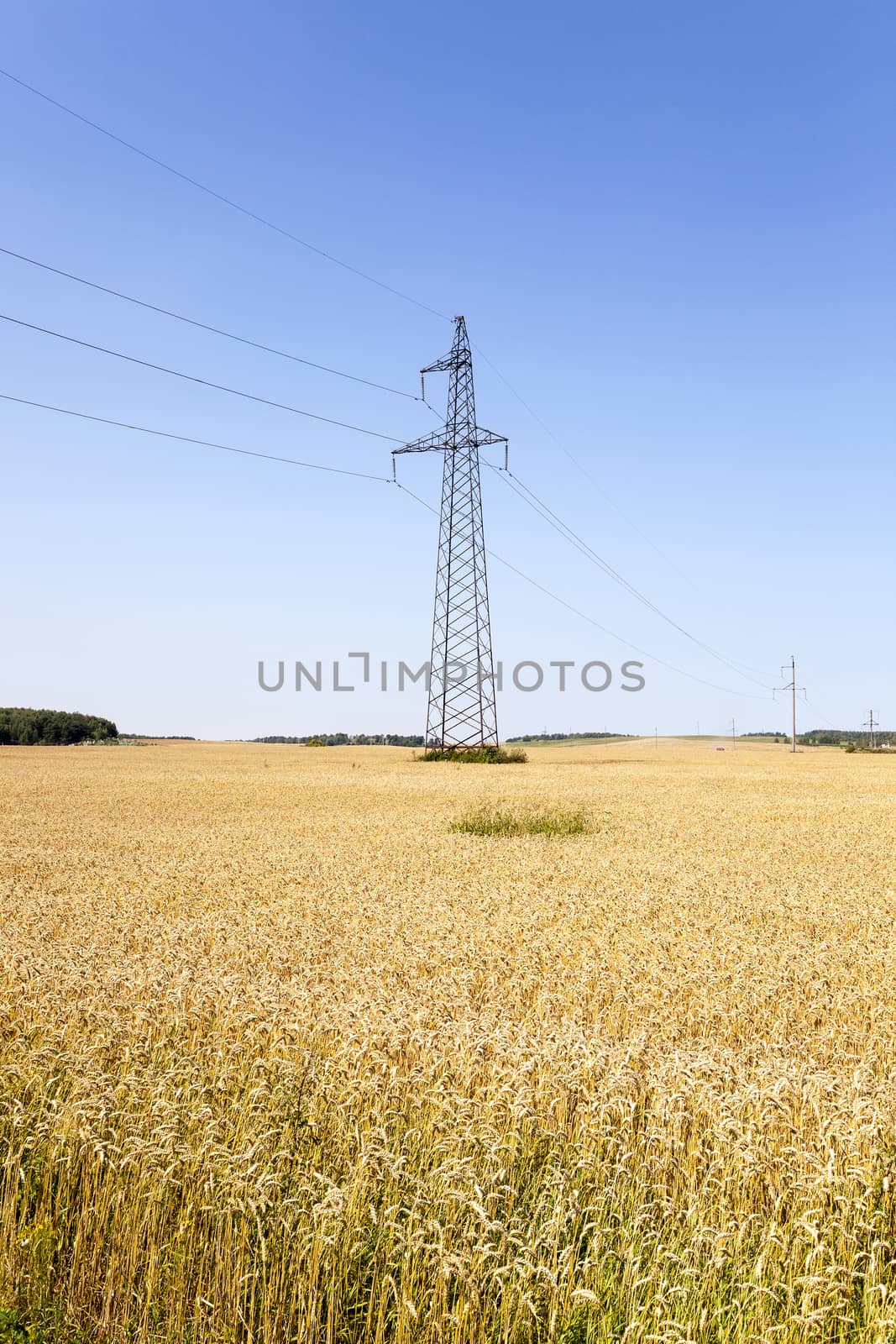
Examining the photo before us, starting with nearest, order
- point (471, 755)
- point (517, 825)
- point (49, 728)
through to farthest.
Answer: point (517, 825) → point (471, 755) → point (49, 728)

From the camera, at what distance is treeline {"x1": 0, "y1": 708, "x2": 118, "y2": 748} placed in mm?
118375

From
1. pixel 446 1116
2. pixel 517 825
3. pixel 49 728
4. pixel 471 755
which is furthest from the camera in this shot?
pixel 49 728

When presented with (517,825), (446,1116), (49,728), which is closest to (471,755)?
(517,825)

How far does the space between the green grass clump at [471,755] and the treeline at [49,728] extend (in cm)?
7453

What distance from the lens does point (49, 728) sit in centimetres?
12162

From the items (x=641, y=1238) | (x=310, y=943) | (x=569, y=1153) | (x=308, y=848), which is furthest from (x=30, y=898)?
(x=641, y=1238)

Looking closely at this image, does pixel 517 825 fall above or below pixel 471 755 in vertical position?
below

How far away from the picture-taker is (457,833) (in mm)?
20750

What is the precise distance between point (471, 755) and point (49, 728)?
281ft

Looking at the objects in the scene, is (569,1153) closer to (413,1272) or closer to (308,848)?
(413,1272)

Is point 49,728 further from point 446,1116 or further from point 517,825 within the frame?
point 446,1116

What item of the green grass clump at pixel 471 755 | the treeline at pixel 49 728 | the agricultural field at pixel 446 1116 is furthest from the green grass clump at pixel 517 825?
the treeline at pixel 49 728

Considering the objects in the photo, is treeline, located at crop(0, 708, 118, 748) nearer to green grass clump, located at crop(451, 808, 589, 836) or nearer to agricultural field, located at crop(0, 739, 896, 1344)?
green grass clump, located at crop(451, 808, 589, 836)

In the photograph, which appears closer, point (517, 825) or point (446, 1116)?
point (446, 1116)
